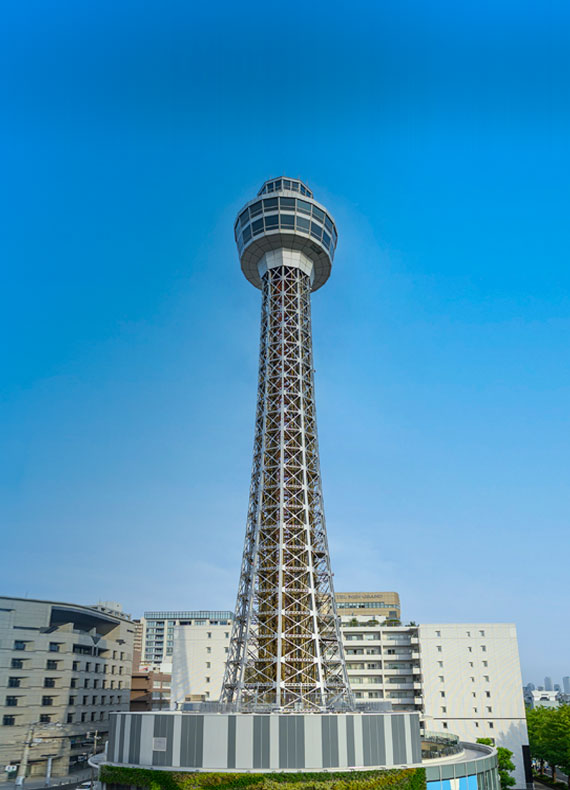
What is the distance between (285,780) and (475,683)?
164 feet

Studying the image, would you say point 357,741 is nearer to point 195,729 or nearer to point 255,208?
point 195,729

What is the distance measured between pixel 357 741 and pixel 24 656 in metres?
51.6

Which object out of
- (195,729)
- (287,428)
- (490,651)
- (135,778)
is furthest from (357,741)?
(490,651)

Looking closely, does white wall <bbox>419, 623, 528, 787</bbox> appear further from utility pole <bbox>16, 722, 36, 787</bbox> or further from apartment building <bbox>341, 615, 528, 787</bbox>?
utility pole <bbox>16, 722, 36, 787</bbox>

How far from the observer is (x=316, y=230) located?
71625 mm

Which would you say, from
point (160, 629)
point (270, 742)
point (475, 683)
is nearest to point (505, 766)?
point (475, 683)

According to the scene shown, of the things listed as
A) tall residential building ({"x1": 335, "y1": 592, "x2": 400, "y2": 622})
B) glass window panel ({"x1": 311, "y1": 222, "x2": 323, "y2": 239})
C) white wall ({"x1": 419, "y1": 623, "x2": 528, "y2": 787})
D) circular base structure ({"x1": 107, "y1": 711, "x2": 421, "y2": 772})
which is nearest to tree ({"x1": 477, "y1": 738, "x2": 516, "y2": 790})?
white wall ({"x1": 419, "y1": 623, "x2": 528, "y2": 787})

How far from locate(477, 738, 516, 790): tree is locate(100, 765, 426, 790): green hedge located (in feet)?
115

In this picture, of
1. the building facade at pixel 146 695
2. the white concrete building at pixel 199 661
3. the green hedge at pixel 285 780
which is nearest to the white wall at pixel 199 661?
the white concrete building at pixel 199 661

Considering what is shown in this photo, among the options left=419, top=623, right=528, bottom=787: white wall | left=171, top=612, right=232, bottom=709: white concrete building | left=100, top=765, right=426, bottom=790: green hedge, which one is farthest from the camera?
left=171, top=612, right=232, bottom=709: white concrete building

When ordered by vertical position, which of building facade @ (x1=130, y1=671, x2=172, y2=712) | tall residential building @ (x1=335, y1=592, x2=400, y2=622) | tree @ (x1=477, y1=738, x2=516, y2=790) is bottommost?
tree @ (x1=477, y1=738, x2=516, y2=790)

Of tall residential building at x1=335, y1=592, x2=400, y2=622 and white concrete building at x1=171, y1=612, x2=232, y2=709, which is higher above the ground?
tall residential building at x1=335, y1=592, x2=400, y2=622

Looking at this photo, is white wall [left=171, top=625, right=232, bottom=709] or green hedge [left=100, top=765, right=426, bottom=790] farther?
white wall [left=171, top=625, right=232, bottom=709]

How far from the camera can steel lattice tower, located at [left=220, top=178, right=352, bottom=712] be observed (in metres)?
54.6
